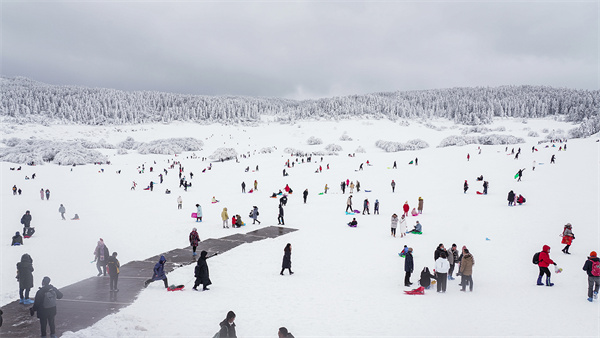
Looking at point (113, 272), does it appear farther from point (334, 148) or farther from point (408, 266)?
point (334, 148)

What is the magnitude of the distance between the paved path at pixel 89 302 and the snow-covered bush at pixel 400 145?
71043 mm

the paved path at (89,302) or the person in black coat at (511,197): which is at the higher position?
the person in black coat at (511,197)

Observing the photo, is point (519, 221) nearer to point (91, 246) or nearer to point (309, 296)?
point (309, 296)

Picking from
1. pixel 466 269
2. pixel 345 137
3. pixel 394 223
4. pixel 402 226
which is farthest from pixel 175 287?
pixel 345 137

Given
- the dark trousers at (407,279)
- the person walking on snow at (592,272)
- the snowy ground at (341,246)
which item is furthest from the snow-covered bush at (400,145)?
the person walking on snow at (592,272)

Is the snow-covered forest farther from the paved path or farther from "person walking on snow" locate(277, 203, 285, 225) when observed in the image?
the paved path

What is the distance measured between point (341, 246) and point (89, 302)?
10738 millimetres

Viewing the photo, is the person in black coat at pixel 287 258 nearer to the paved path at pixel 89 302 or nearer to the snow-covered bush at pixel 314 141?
the paved path at pixel 89 302

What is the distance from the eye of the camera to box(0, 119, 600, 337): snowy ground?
9453 millimetres

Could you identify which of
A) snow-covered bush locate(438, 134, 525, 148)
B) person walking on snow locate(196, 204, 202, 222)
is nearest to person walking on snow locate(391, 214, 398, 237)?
person walking on snow locate(196, 204, 202, 222)

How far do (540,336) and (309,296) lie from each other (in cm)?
607

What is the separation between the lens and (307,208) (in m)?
27.8

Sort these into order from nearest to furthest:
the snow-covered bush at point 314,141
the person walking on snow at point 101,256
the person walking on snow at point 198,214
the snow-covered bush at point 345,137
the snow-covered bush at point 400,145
Result: the person walking on snow at point 101,256 → the person walking on snow at point 198,214 → the snow-covered bush at point 400,145 → the snow-covered bush at point 314,141 → the snow-covered bush at point 345,137

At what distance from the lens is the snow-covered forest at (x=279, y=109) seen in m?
→ 129
